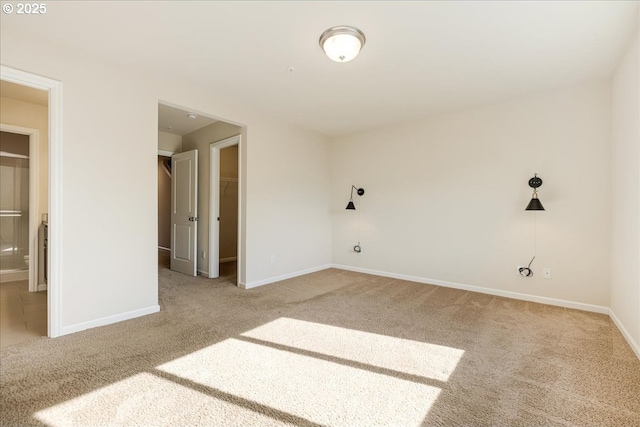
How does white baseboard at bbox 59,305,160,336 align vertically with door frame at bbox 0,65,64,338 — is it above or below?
below

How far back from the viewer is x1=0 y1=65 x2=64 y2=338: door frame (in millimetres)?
2281

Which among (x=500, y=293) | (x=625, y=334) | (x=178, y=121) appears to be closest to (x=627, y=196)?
(x=625, y=334)

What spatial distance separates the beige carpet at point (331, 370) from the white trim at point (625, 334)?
0.16 ft

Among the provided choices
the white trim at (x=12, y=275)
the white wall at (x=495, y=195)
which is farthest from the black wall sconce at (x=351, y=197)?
the white trim at (x=12, y=275)

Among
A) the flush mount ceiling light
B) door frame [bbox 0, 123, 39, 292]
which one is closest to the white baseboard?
door frame [bbox 0, 123, 39, 292]

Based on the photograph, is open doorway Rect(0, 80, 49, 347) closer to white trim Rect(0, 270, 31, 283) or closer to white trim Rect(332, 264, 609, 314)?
white trim Rect(0, 270, 31, 283)

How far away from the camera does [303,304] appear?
10.4 feet

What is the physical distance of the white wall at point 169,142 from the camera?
187 inches

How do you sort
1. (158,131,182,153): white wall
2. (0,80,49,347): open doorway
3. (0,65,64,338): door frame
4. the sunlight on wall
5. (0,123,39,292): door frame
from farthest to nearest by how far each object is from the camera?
(158,131,182,153): white wall → (0,123,39,292): door frame → (0,80,49,347): open doorway → (0,65,64,338): door frame → the sunlight on wall

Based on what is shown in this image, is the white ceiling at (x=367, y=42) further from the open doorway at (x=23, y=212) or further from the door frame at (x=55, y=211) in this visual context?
the open doorway at (x=23, y=212)

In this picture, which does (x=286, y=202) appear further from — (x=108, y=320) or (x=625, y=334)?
(x=625, y=334)

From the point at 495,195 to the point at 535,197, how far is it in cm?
41

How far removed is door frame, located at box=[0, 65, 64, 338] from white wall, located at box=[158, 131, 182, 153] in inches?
97.8

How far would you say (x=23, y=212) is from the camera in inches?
171
